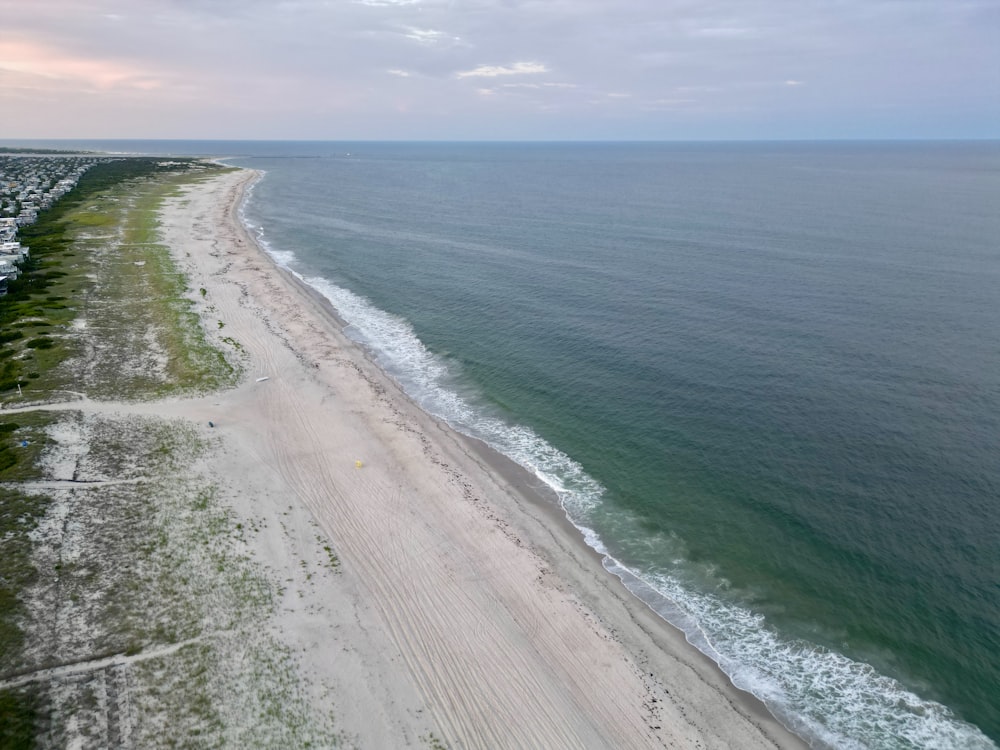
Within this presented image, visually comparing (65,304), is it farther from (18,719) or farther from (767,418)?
(767,418)

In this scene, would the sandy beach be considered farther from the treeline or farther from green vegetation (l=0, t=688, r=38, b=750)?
the treeline

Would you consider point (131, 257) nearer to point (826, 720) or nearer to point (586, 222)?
point (586, 222)

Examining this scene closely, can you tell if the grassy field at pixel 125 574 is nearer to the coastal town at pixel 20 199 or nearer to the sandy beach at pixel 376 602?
the sandy beach at pixel 376 602

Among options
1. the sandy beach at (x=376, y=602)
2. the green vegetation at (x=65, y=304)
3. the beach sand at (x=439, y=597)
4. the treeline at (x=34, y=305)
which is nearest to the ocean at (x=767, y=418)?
the beach sand at (x=439, y=597)

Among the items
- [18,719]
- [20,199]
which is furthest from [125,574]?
[20,199]

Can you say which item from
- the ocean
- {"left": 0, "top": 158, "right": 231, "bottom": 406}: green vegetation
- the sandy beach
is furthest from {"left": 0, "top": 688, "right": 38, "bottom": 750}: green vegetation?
{"left": 0, "top": 158, "right": 231, "bottom": 406}: green vegetation

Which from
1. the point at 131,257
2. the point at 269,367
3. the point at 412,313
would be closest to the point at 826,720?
the point at 269,367
